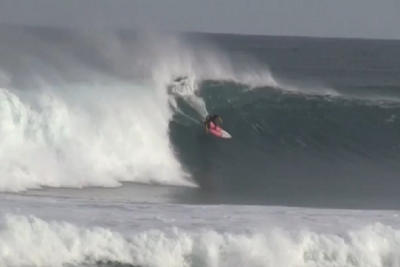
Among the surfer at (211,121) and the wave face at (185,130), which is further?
the surfer at (211,121)

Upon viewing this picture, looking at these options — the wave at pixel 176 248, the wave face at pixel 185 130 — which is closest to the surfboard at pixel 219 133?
the wave face at pixel 185 130

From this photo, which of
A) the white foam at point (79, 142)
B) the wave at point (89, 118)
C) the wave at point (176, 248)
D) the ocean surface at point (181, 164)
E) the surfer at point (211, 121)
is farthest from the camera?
the surfer at point (211, 121)

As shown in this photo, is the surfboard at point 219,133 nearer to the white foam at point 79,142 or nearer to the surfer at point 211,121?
the surfer at point 211,121

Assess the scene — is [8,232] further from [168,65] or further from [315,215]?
[168,65]

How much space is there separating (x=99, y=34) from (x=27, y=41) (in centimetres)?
279

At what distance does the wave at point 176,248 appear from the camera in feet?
36.6

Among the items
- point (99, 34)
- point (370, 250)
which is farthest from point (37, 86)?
point (99, 34)

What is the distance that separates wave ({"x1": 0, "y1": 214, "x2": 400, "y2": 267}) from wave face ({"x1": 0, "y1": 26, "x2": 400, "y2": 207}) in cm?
382

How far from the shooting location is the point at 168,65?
2352 centimetres

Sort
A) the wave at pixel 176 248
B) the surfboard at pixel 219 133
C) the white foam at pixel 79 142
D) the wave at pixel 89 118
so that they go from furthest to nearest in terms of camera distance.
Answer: the surfboard at pixel 219 133, the wave at pixel 89 118, the white foam at pixel 79 142, the wave at pixel 176 248

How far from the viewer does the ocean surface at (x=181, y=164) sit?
1145 centimetres

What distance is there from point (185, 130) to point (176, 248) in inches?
342

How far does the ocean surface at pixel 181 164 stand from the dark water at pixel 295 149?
0.15 feet

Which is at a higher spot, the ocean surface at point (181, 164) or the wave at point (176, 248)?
the ocean surface at point (181, 164)
